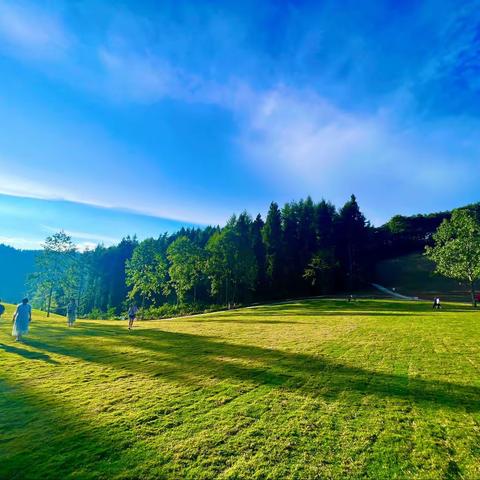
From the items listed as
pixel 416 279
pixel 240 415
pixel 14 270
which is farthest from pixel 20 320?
pixel 14 270

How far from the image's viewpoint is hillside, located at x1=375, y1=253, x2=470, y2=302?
179 ft

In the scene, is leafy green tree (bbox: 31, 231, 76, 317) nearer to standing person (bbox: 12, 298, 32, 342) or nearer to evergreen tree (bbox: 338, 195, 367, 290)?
standing person (bbox: 12, 298, 32, 342)

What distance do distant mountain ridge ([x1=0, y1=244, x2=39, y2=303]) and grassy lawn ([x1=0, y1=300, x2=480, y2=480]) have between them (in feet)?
525

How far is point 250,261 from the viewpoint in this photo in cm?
4975

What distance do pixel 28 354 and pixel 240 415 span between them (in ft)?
31.5

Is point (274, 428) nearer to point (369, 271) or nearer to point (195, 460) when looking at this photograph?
point (195, 460)

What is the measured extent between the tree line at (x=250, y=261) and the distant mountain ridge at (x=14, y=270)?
76288 millimetres

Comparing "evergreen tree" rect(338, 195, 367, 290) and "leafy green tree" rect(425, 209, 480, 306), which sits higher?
"evergreen tree" rect(338, 195, 367, 290)

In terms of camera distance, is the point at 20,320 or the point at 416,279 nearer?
the point at 20,320

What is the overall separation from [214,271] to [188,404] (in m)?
43.9

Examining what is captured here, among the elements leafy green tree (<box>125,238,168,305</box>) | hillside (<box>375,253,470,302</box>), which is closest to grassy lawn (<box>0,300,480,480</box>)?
leafy green tree (<box>125,238,168,305</box>)

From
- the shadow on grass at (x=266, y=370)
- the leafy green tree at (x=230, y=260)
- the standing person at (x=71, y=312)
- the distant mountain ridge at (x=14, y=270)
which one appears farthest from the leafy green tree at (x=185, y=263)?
the distant mountain ridge at (x=14, y=270)

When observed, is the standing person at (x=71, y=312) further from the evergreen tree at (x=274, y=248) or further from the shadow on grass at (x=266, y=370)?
the evergreen tree at (x=274, y=248)

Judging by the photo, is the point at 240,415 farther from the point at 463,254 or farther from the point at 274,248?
the point at 274,248
